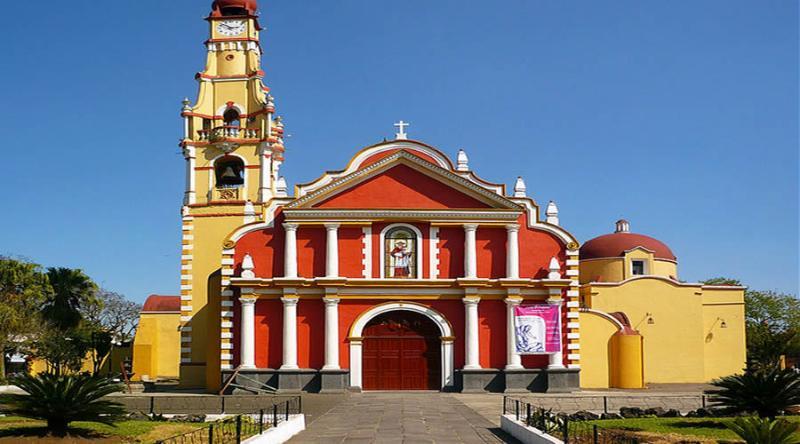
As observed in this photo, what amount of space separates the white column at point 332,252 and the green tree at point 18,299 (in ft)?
60.9

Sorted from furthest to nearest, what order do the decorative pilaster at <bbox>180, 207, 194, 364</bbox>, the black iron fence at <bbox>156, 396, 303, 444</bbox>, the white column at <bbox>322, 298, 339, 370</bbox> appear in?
the decorative pilaster at <bbox>180, 207, 194, 364</bbox>, the white column at <bbox>322, 298, 339, 370</bbox>, the black iron fence at <bbox>156, 396, 303, 444</bbox>

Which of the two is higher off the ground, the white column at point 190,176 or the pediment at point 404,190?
the white column at point 190,176

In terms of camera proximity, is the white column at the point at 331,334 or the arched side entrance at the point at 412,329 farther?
the arched side entrance at the point at 412,329

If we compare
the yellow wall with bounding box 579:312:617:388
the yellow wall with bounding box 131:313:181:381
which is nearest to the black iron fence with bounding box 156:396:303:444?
the yellow wall with bounding box 579:312:617:388

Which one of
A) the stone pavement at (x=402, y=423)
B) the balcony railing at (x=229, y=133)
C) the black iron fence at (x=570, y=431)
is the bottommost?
the stone pavement at (x=402, y=423)

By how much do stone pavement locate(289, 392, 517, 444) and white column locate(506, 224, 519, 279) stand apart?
6.15 meters

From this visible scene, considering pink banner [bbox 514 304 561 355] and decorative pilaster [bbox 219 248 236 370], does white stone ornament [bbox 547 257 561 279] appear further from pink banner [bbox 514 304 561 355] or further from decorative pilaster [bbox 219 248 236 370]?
decorative pilaster [bbox 219 248 236 370]

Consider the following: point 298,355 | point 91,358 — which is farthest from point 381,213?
point 91,358

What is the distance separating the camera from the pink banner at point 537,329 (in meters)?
38.0

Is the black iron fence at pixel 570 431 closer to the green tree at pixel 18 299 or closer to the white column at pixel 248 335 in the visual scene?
the white column at pixel 248 335

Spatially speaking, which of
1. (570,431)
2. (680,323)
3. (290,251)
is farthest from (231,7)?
(570,431)

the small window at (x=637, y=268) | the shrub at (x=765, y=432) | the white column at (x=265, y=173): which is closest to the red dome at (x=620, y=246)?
the small window at (x=637, y=268)

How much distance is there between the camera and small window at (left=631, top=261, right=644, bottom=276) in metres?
52.9

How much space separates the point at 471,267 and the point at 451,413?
11.1 m
